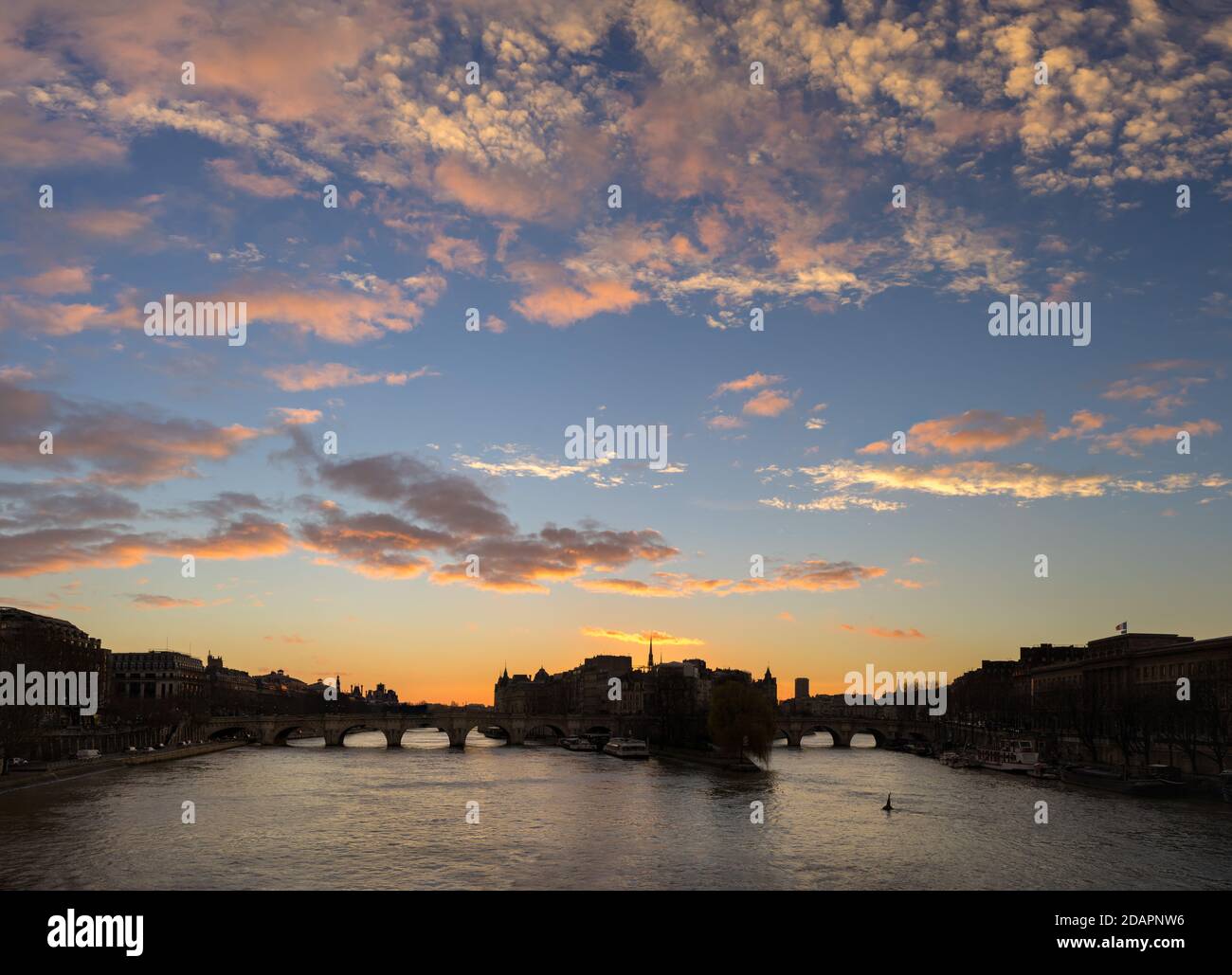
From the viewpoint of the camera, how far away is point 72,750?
349ft

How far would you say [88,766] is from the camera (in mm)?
87438

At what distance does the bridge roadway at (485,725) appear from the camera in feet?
474

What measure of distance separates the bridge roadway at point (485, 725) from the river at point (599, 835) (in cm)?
5541

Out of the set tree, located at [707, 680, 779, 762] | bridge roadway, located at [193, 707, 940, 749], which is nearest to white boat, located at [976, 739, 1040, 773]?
tree, located at [707, 680, 779, 762]

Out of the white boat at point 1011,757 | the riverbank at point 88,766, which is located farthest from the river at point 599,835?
the white boat at point 1011,757

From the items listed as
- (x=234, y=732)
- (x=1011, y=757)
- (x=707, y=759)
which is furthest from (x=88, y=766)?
(x=234, y=732)

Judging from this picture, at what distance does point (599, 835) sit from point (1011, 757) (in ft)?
189

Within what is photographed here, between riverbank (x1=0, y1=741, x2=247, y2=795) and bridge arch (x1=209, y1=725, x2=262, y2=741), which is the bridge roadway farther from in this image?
riverbank (x1=0, y1=741, x2=247, y2=795)

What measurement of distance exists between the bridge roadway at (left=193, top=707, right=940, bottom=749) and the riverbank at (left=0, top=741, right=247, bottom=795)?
19.6 m
